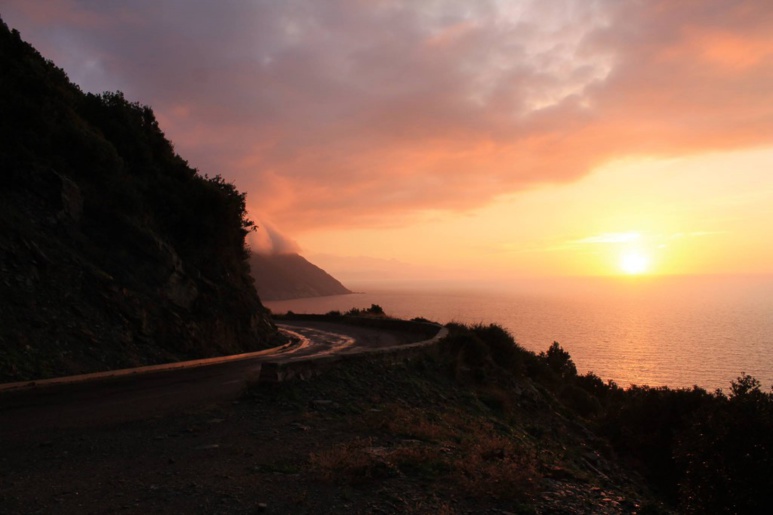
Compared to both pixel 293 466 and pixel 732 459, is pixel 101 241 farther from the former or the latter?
pixel 732 459

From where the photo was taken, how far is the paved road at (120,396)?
9.07 metres

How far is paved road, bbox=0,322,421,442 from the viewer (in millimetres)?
9070

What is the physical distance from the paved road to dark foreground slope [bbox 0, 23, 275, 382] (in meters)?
1.10

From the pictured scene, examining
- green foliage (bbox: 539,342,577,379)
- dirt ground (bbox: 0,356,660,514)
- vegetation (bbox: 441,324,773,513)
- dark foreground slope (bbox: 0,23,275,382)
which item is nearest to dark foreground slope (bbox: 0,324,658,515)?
dirt ground (bbox: 0,356,660,514)

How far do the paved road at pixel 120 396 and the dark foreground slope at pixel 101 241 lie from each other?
3.60 ft

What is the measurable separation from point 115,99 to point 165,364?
15.3m

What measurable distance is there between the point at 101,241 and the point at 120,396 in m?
8.77

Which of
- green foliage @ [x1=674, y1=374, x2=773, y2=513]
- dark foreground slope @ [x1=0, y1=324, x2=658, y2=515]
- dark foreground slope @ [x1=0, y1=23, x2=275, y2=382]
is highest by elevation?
dark foreground slope @ [x1=0, y1=23, x2=275, y2=382]

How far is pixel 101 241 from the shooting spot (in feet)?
58.6

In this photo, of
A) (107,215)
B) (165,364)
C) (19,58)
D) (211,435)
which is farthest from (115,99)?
(211,435)

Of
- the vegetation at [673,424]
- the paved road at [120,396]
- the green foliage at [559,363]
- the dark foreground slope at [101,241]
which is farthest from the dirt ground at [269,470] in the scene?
the green foliage at [559,363]

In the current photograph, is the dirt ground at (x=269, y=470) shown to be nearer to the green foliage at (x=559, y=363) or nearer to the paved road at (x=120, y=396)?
the paved road at (x=120, y=396)

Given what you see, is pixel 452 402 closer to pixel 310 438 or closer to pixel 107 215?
pixel 310 438

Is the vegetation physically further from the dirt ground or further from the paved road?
the paved road
